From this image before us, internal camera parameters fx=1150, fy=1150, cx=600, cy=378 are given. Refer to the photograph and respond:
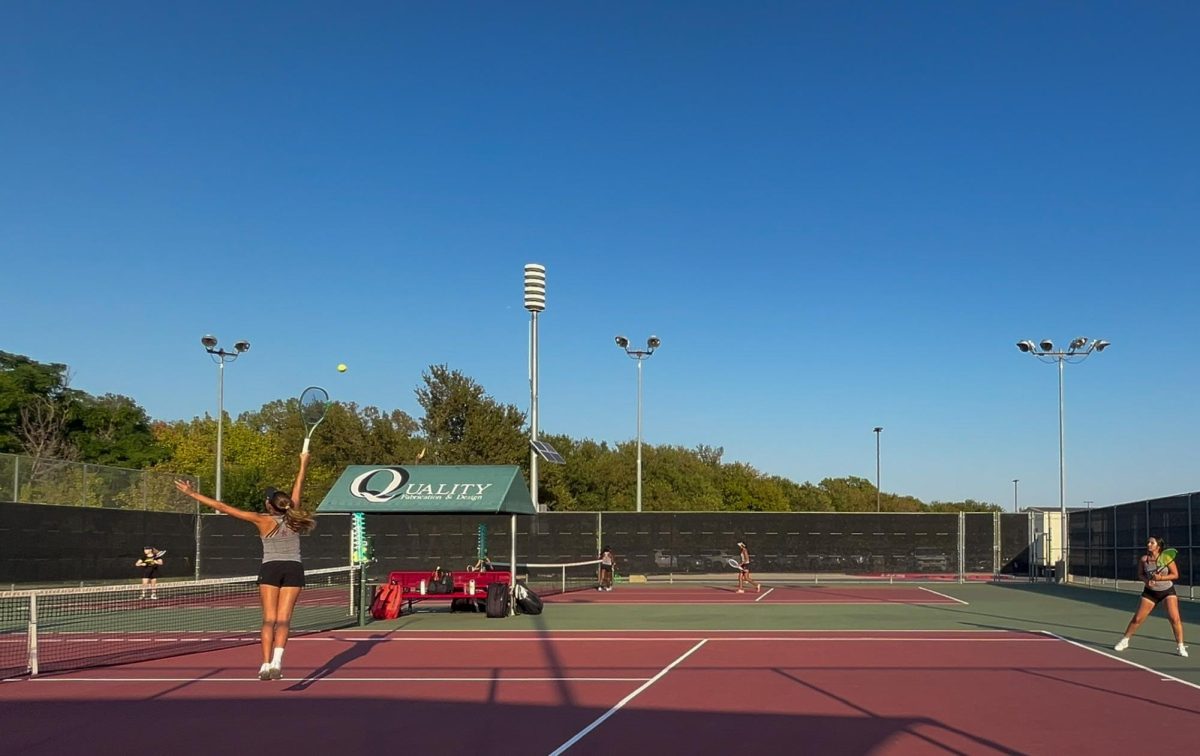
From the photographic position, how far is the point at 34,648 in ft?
44.7

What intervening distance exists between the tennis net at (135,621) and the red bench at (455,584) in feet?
3.48

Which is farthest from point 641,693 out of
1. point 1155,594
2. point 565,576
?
point 565,576

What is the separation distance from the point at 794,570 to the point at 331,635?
985 inches

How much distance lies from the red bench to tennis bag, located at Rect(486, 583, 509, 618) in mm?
921

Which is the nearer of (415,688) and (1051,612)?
(415,688)

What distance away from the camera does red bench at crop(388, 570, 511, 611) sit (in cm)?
2412

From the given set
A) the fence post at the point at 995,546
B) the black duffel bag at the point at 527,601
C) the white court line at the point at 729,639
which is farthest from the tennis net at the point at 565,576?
the white court line at the point at 729,639

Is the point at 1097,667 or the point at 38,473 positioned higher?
the point at 38,473

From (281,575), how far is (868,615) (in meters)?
15.3

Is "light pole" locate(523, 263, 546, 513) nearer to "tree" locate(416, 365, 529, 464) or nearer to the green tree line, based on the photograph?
the green tree line

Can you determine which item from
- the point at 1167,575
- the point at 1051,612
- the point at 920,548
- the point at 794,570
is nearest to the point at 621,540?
the point at 794,570

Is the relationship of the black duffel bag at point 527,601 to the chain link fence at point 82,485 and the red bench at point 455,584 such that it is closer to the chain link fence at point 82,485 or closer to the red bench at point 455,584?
the red bench at point 455,584

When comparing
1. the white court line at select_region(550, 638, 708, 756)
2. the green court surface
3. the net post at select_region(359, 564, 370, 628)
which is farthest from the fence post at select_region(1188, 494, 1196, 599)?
the net post at select_region(359, 564, 370, 628)

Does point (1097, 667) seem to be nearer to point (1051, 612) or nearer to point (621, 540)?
point (1051, 612)
